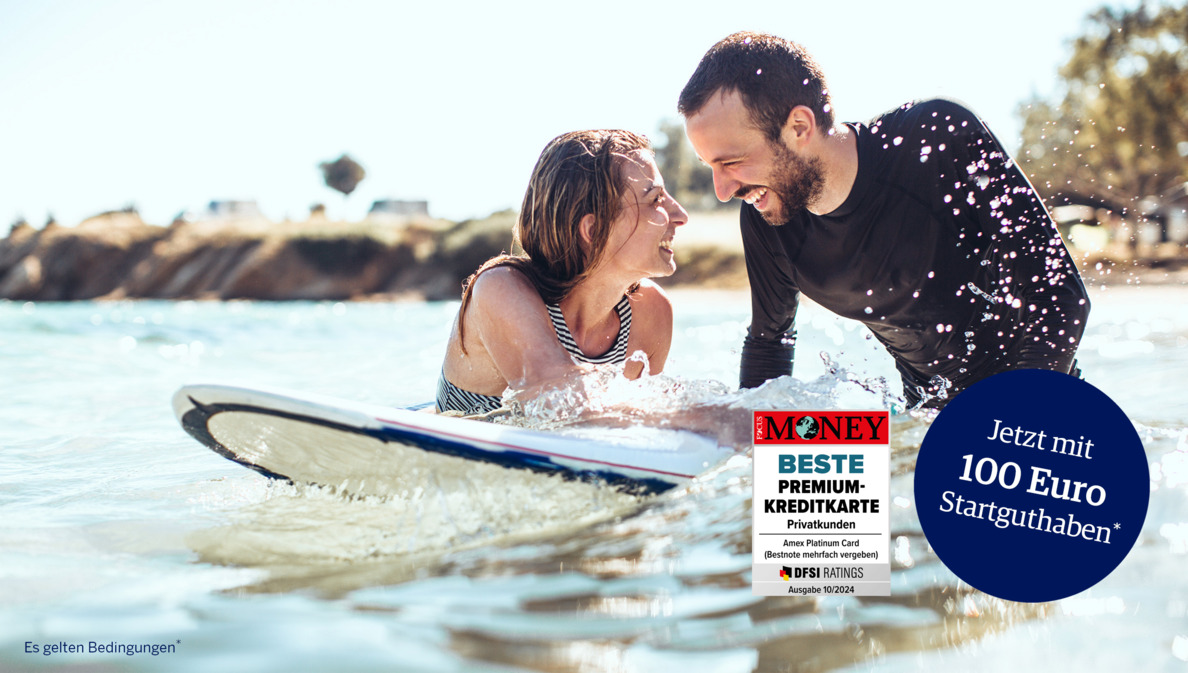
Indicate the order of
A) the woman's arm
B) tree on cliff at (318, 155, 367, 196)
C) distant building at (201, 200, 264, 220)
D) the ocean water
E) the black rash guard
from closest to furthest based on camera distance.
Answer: the ocean water → the woman's arm → the black rash guard → distant building at (201, 200, 264, 220) → tree on cliff at (318, 155, 367, 196)

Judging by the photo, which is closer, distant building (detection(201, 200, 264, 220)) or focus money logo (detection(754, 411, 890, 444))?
focus money logo (detection(754, 411, 890, 444))

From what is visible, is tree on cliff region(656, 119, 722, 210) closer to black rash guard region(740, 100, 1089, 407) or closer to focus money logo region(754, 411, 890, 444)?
black rash guard region(740, 100, 1089, 407)

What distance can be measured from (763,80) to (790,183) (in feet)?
1.09

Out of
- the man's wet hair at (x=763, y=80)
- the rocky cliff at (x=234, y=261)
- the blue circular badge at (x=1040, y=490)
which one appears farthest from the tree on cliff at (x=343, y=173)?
the blue circular badge at (x=1040, y=490)

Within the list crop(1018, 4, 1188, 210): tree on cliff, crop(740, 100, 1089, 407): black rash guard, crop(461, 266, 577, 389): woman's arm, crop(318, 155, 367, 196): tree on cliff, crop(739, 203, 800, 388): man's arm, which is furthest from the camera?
crop(318, 155, 367, 196): tree on cliff

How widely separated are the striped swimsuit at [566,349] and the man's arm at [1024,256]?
1.17 metres

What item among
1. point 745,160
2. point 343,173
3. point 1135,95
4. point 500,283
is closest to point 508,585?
point 500,283

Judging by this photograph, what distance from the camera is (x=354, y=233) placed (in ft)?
88.1

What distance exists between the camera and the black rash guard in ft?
8.18

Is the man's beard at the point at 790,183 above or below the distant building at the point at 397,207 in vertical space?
below

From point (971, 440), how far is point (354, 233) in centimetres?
2683

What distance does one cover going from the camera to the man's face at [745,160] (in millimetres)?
2582

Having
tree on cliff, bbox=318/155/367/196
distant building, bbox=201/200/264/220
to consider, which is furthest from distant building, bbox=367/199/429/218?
distant building, bbox=201/200/264/220

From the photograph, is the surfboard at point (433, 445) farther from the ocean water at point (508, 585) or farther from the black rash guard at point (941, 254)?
the black rash guard at point (941, 254)
